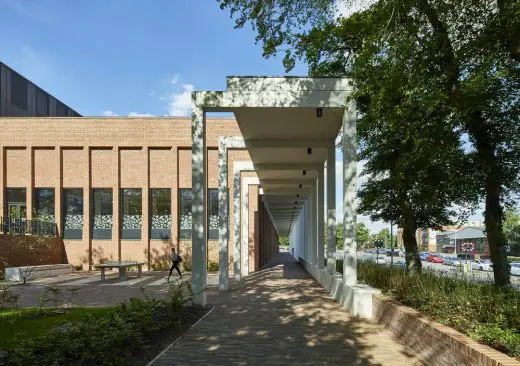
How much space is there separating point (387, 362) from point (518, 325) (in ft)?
6.21

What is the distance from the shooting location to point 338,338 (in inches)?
333

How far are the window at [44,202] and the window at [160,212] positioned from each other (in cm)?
612

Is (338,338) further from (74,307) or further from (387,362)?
(74,307)

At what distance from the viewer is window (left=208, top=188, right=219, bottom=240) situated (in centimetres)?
2773

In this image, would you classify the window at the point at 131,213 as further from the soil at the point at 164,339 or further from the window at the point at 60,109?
the window at the point at 60,109

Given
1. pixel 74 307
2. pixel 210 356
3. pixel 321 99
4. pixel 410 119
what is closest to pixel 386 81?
pixel 410 119

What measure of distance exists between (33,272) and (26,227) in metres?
4.02

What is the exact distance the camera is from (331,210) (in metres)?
17.0

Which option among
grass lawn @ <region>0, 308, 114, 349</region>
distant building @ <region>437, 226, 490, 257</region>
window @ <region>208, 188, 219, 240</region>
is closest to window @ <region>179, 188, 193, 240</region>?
window @ <region>208, 188, 219, 240</region>

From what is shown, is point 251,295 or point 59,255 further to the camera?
point 59,255

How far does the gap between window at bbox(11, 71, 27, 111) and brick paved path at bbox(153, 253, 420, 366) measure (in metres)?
30.5

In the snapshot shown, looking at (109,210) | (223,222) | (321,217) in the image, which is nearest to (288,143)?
(223,222)

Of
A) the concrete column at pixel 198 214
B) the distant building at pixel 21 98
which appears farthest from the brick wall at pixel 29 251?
the distant building at pixel 21 98

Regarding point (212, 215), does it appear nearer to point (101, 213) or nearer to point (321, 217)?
point (101, 213)
